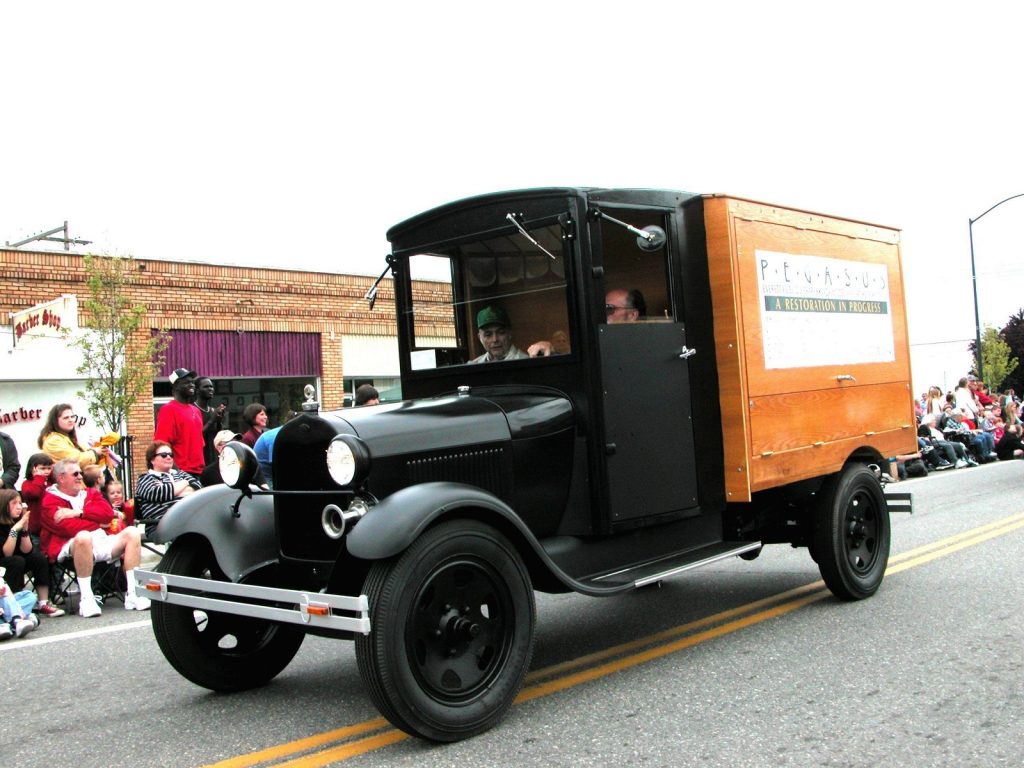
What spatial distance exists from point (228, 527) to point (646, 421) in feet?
7.58

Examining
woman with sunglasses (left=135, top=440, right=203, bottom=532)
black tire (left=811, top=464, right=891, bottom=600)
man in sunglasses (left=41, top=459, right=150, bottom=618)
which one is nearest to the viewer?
black tire (left=811, top=464, right=891, bottom=600)

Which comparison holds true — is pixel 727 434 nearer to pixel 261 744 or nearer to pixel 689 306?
pixel 689 306

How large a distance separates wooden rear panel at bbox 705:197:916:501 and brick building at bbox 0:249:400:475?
34.9ft

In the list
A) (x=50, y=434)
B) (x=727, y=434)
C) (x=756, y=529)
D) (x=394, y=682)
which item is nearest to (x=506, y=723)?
(x=394, y=682)

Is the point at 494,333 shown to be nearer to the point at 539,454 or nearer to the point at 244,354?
the point at 539,454

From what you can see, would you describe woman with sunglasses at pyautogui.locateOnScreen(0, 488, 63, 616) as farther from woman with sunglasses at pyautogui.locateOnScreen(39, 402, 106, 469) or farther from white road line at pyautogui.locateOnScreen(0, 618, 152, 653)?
woman with sunglasses at pyautogui.locateOnScreen(39, 402, 106, 469)

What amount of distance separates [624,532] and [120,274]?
13.5 m

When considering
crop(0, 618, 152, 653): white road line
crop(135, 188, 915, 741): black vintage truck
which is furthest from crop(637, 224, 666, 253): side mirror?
crop(0, 618, 152, 653): white road line

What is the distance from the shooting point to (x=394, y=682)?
3.91m

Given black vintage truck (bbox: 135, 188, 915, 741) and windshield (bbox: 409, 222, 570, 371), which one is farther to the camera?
windshield (bbox: 409, 222, 570, 371)

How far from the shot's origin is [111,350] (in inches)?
632

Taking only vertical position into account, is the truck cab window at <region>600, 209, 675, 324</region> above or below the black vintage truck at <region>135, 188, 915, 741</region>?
above

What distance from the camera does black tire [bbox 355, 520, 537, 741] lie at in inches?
155

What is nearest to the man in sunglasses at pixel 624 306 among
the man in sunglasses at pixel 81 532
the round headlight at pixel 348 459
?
the round headlight at pixel 348 459
